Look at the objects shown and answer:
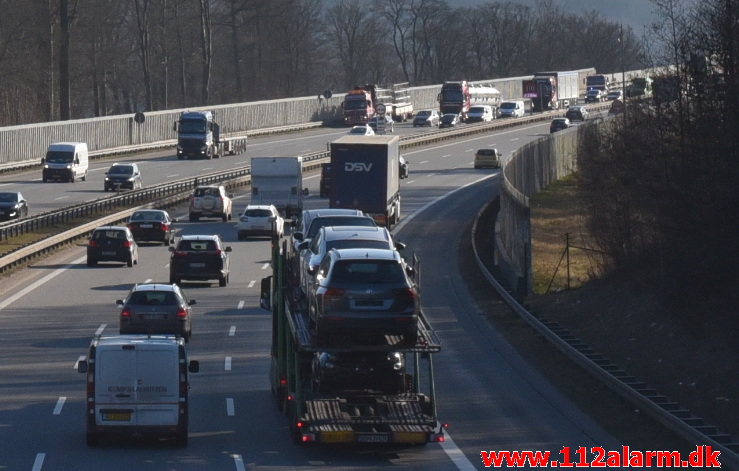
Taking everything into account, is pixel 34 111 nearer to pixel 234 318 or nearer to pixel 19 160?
pixel 19 160

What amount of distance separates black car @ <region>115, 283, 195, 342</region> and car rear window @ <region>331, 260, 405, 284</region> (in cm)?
1303

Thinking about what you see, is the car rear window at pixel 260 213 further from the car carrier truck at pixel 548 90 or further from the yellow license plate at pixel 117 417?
the car carrier truck at pixel 548 90

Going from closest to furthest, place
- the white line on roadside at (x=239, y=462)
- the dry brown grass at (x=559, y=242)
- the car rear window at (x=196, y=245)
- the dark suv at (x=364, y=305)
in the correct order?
1. the dark suv at (x=364, y=305)
2. the white line on roadside at (x=239, y=462)
3. the car rear window at (x=196, y=245)
4. the dry brown grass at (x=559, y=242)

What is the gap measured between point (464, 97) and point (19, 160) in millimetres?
49104

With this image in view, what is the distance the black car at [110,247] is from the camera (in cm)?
4869

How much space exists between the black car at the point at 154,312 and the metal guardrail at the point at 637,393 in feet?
27.8

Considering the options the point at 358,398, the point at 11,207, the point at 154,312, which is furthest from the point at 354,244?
the point at 11,207

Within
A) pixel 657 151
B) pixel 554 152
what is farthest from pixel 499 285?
pixel 554 152

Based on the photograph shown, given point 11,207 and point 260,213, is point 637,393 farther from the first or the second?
point 11,207

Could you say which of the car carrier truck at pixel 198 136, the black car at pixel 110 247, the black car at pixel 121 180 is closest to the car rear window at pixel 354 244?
the black car at pixel 110 247

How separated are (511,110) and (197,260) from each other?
276 feet

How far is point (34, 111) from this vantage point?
4493 inches

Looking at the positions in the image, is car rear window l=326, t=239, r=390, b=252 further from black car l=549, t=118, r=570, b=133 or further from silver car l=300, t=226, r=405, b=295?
black car l=549, t=118, r=570, b=133

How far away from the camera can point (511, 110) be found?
409 ft
